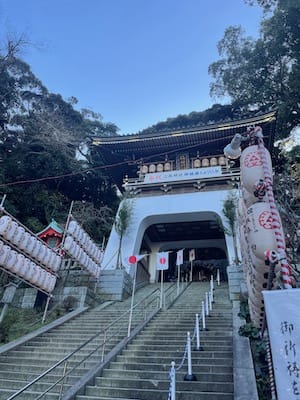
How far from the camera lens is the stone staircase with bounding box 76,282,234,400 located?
15.8 feet

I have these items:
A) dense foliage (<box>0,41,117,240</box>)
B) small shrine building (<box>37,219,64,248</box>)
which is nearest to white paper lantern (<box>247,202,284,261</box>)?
small shrine building (<box>37,219,64,248</box>)

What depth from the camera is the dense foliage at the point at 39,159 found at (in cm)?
1938

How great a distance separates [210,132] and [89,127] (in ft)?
53.9

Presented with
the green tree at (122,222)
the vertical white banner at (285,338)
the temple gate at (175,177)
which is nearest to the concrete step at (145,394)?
the vertical white banner at (285,338)

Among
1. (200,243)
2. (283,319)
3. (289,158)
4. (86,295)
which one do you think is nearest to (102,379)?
(283,319)

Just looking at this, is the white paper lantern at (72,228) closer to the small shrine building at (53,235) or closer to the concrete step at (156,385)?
the small shrine building at (53,235)

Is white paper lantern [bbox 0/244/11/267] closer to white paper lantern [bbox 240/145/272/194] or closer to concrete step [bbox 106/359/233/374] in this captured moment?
concrete step [bbox 106/359/233/374]

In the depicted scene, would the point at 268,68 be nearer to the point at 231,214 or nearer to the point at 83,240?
the point at 231,214

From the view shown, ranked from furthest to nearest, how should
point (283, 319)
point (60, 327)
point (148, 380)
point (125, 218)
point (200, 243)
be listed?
point (200, 243)
point (125, 218)
point (60, 327)
point (148, 380)
point (283, 319)

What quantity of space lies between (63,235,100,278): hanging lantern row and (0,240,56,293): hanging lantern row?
1086 millimetres

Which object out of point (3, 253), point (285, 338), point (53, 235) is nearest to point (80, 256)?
point (53, 235)

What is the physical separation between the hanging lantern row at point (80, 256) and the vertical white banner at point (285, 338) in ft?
28.9

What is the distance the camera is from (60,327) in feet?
29.3

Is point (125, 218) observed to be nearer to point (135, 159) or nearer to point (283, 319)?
point (135, 159)
